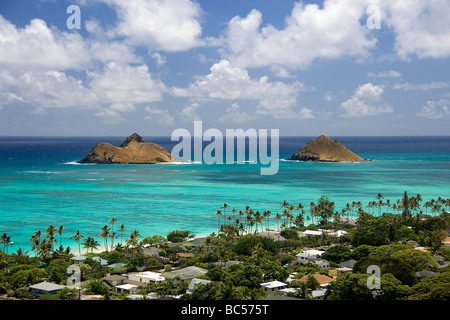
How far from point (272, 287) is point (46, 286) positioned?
1571cm

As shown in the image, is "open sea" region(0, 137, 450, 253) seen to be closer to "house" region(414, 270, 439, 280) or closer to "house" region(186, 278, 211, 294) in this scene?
"house" region(186, 278, 211, 294)

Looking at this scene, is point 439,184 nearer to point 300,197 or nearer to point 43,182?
point 300,197

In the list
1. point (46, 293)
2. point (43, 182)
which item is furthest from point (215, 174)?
point (46, 293)

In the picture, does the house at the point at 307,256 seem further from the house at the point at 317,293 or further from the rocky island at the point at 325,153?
the rocky island at the point at 325,153

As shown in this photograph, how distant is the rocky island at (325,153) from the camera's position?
161 meters

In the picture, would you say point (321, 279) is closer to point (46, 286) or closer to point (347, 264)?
point (347, 264)

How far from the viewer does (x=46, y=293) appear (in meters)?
28.8

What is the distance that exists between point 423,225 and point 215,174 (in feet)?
240

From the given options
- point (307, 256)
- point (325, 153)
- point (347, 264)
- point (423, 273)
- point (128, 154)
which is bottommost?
point (347, 264)

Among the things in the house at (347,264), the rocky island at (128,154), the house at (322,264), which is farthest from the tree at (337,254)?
the rocky island at (128,154)

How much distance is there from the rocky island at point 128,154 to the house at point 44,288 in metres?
127

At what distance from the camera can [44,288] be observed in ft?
95.5

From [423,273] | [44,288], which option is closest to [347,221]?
[423,273]
